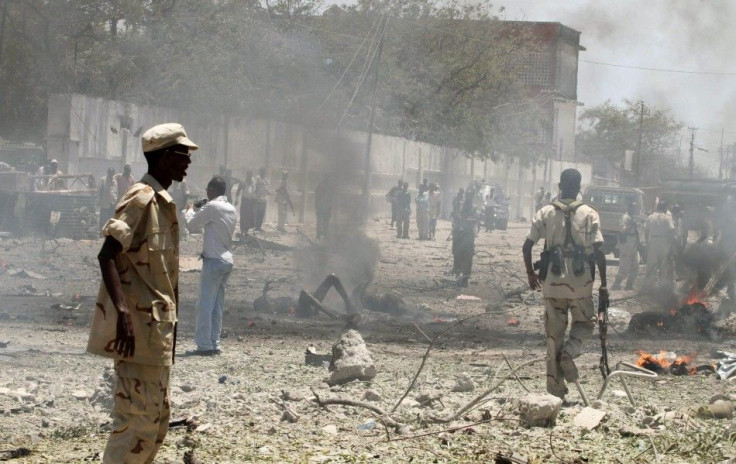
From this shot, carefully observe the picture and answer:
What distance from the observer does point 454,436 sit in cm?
612

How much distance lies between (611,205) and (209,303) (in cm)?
1970

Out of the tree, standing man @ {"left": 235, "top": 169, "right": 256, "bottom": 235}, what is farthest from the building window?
standing man @ {"left": 235, "top": 169, "right": 256, "bottom": 235}

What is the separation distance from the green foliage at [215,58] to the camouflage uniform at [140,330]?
2113 cm

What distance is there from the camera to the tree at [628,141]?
229 ft

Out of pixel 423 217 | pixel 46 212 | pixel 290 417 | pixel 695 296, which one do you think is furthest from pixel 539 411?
pixel 423 217

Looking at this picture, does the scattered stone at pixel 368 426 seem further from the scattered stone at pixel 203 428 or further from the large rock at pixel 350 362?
the large rock at pixel 350 362

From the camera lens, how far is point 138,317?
411 centimetres

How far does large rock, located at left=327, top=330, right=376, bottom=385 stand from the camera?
7.93 metres

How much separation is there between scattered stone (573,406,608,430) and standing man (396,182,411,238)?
2280 cm

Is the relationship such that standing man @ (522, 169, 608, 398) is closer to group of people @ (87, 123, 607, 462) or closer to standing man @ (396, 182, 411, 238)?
group of people @ (87, 123, 607, 462)

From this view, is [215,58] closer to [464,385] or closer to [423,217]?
[423,217]

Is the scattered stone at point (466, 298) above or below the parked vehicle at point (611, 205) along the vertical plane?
below

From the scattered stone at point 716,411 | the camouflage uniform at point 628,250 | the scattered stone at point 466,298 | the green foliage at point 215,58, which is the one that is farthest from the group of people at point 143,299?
the green foliage at point 215,58

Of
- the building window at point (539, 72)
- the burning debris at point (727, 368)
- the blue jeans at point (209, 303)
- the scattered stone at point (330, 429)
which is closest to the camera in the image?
the scattered stone at point (330, 429)
